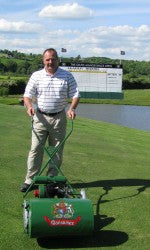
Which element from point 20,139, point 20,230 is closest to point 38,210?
point 20,230

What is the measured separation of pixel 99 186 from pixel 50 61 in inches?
94.4

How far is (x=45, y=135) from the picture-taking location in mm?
8055

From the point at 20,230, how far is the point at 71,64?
150 ft

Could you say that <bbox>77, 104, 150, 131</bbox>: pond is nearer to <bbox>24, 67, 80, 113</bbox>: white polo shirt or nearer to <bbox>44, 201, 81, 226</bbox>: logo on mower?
<bbox>24, 67, 80, 113</bbox>: white polo shirt

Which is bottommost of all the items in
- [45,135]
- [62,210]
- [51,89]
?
[62,210]

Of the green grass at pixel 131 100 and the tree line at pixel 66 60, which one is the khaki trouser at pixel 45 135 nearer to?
the green grass at pixel 131 100

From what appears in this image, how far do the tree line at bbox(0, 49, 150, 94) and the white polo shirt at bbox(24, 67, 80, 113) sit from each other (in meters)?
44.7

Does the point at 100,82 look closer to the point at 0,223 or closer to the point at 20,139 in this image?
the point at 20,139

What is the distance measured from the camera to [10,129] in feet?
51.1

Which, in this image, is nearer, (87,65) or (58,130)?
(58,130)

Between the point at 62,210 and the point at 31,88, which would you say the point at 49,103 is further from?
the point at 62,210

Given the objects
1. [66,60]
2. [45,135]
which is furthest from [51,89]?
[66,60]

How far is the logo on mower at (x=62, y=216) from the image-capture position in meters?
5.75

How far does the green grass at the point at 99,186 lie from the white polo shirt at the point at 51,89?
1445 millimetres
